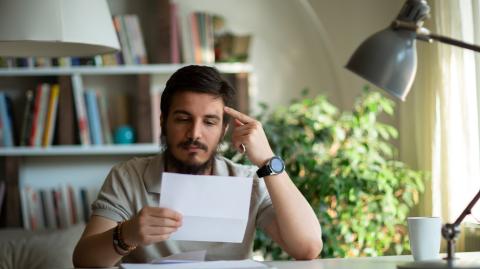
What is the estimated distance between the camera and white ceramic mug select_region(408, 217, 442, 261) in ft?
5.99

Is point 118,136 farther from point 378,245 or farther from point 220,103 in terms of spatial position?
point 220,103

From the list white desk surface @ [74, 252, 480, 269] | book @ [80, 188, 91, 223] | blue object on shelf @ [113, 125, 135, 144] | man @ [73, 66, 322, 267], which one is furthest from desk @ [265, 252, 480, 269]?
book @ [80, 188, 91, 223]

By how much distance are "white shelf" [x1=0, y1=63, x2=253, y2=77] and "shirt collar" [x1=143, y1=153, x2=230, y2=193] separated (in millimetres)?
1352

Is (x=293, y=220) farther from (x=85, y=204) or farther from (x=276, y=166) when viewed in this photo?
(x=85, y=204)

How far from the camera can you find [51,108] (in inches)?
142

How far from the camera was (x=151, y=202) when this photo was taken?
216 centimetres

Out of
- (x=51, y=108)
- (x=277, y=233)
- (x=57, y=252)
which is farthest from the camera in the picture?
(x=51, y=108)

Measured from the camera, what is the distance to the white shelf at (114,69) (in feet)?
11.8

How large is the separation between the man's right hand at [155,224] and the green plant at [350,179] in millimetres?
1455

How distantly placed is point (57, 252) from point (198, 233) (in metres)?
1.34

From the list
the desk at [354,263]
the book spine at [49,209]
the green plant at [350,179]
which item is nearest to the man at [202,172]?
the desk at [354,263]

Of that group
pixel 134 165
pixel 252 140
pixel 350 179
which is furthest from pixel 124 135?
pixel 252 140

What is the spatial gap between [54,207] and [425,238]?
90.5 inches

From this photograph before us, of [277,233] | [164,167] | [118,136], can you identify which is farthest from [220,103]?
[118,136]
